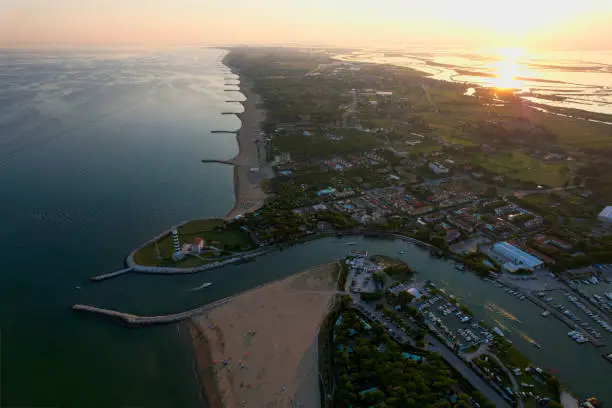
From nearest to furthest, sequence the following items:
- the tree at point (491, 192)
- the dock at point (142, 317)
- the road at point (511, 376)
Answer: the road at point (511, 376) < the dock at point (142, 317) < the tree at point (491, 192)

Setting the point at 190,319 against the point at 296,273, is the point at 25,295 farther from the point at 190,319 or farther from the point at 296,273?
the point at 296,273

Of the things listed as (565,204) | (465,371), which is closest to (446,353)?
(465,371)

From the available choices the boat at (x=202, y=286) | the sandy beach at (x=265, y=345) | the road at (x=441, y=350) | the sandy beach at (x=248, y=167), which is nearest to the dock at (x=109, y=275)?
the boat at (x=202, y=286)

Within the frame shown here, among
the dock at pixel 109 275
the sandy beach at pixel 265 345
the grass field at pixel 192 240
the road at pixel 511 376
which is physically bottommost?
the road at pixel 511 376

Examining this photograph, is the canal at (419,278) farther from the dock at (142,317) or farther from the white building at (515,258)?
the white building at (515,258)

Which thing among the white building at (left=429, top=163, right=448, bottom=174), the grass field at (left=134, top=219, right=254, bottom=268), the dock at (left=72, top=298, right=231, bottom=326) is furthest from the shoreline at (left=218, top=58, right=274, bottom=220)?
the white building at (left=429, top=163, right=448, bottom=174)

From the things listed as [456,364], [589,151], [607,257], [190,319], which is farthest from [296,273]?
[589,151]

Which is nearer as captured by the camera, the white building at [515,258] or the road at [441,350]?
the road at [441,350]
